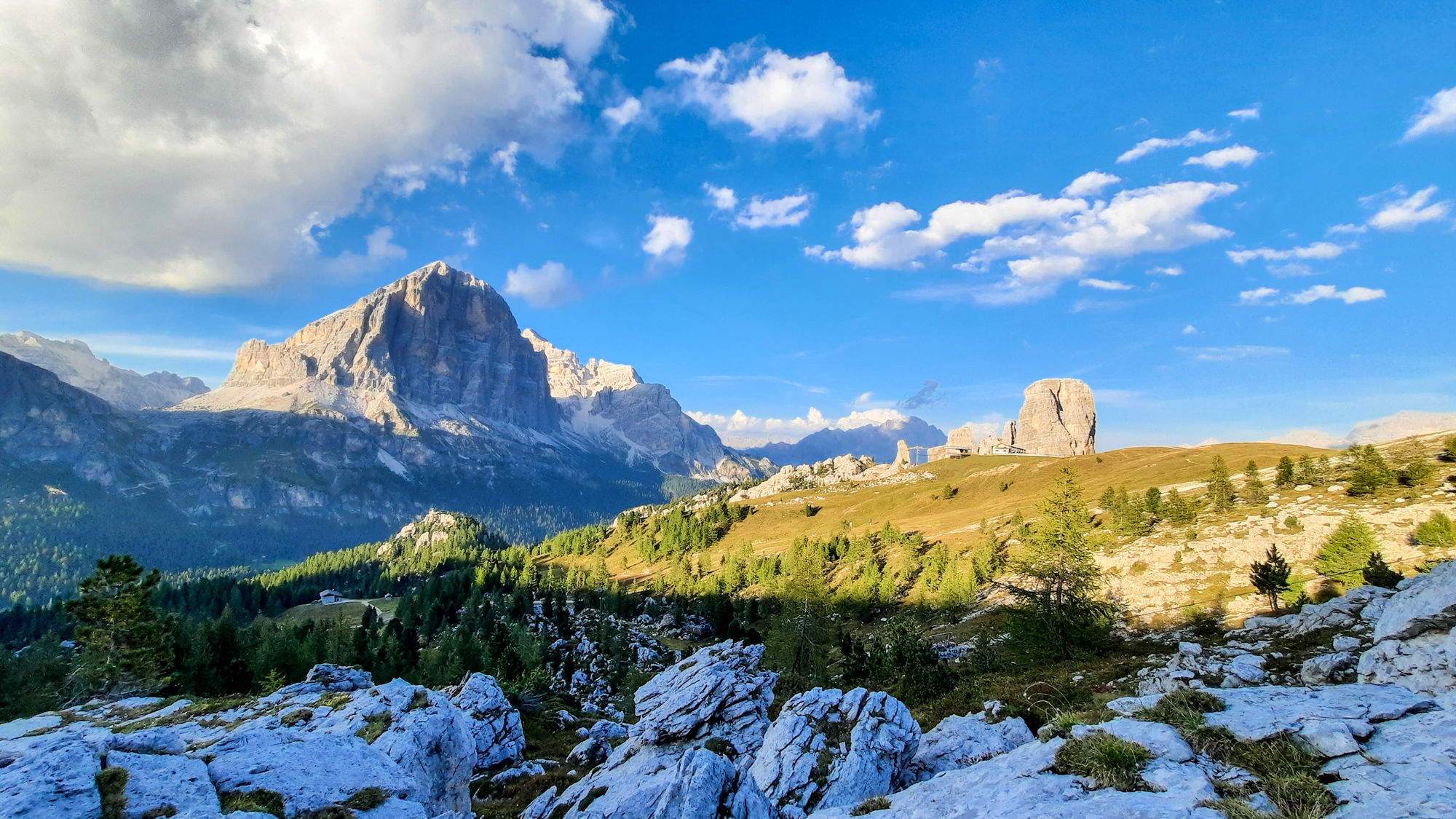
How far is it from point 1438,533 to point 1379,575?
47.0 ft

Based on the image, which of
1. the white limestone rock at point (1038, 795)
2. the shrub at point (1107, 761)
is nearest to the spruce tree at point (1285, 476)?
the shrub at point (1107, 761)

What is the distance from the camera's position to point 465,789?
26781 millimetres

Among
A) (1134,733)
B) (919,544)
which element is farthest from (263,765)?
(919,544)

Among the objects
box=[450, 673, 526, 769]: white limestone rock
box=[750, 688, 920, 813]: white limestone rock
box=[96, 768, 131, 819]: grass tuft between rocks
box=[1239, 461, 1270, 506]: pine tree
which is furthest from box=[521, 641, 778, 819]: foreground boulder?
box=[1239, 461, 1270, 506]: pine tree

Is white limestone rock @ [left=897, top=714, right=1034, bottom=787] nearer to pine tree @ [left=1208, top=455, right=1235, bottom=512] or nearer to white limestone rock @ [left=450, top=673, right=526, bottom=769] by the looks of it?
white limestone rock @ [left=450, top=673, right=526, bottom=769]

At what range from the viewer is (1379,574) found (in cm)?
3794

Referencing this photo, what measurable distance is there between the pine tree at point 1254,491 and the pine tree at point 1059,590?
56.4 meters

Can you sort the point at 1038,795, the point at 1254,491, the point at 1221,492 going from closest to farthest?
1. the point at 1038,795
2. the point at 1221,492
3. the point at 1254,491

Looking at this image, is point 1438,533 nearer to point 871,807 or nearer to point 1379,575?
point 1379,575

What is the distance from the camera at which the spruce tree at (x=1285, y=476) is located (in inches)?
3174

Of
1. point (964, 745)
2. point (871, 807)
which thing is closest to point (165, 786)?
point (871, 807)

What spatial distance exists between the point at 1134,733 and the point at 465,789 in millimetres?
29138

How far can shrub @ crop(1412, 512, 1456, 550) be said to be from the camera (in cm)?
4341

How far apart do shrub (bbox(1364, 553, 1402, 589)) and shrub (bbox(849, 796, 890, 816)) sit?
146 feet
